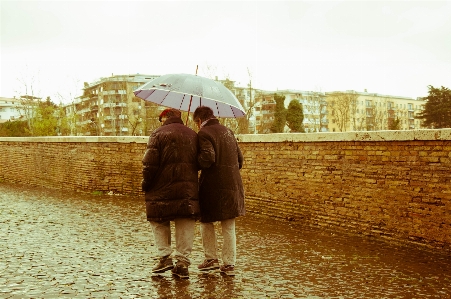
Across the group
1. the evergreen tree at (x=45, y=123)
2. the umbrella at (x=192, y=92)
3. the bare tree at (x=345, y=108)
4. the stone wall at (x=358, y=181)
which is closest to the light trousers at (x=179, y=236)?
the umbrella at (x=192, y=92)

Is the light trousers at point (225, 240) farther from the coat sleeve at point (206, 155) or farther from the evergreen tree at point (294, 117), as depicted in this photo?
the evergreen tree at point (294, 117)

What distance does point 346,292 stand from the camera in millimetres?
5254

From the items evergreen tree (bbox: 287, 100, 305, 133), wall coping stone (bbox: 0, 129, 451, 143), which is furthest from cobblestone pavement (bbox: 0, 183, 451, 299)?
evergreen tree (bbox: 287, 100, 305, 133)

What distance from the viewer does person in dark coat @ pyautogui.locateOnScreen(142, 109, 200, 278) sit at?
560 centimetres

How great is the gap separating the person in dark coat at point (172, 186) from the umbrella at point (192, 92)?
0.44 m

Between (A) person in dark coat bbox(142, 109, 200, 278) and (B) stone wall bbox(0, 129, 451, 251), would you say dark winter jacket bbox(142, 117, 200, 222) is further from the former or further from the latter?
(B) stone wall bbox(0, 129, 451, 251)

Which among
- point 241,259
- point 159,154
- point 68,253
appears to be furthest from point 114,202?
point 159,154

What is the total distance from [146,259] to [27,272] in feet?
4.95

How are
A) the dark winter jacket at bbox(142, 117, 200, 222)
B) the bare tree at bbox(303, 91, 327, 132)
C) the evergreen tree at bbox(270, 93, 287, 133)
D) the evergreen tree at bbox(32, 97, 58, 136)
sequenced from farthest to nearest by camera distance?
the bare tree at bbox(303, 91, 327, 132) → the evergreen tree at bbox(270, 93, 287, 133) → the evergreen tree at bbox(32, 97, 58, 136) → the dark winter jacket at bbox(142, 117, 200, 222)

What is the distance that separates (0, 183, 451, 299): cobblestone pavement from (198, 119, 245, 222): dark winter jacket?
2.55 ft

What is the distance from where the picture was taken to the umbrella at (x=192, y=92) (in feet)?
19.3

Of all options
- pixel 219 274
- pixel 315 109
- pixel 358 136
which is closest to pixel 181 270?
pixel 219 274

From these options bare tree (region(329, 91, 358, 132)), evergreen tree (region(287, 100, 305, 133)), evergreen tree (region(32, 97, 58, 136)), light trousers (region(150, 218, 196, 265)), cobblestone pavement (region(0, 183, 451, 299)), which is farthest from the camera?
bare tree (region(329, 91, 358, 132))

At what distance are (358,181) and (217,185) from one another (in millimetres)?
3552
